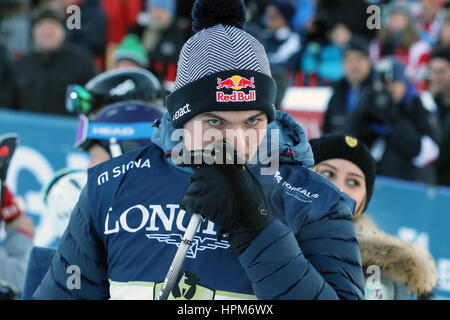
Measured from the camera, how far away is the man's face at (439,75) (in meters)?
7.26

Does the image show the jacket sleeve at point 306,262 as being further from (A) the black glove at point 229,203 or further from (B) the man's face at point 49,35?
(B) the man's face at point 49,35

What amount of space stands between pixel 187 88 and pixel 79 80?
6048 mm

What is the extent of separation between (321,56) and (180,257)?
7.37 metres

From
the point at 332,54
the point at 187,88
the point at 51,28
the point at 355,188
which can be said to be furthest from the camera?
the point at 332,54

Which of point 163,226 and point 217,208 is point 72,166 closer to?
point 163,226

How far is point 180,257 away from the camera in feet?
6.46

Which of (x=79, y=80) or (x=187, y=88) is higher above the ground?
(x=187, y=88)

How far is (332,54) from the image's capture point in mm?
8930

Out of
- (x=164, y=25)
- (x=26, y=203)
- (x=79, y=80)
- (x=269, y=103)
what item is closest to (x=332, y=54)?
(x=164, y=25)

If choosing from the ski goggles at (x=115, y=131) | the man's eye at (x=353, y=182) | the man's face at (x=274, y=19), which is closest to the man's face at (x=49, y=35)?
the man's face at (x=274, y=19)

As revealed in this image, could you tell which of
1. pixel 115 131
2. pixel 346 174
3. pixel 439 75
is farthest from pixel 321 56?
pixel 115 131

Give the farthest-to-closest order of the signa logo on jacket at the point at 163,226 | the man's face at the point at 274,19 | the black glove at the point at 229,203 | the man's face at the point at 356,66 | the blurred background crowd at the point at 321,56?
1. the man's face at the point at 274,19
2. the man's face at the point at 356,66
3. the blurred background crowd at the point at 321,56
4. the signa logo on jacket at the point at 163,226
5. the black glove at the point at 229,203

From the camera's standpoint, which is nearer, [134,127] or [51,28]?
[134,127]
